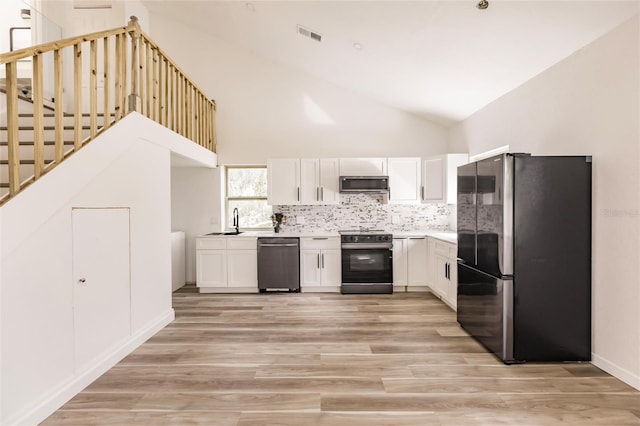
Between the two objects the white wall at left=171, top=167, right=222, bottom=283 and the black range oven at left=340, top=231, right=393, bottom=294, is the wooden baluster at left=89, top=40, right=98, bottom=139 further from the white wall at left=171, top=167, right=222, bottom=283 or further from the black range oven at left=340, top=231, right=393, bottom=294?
the black range oven at left=340, top=231, right=393, bottom=294

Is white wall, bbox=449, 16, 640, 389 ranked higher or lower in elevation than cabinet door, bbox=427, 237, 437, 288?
higher

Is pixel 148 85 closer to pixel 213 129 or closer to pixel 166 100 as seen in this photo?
pixel 166 100

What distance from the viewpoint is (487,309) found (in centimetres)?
320

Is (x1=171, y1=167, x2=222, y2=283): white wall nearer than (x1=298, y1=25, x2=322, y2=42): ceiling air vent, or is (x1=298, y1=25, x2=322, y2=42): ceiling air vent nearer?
(x1=298, y1=25, x2=322, y2=42): ceiling air vent

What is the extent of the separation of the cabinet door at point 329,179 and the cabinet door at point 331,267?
0.86 metres

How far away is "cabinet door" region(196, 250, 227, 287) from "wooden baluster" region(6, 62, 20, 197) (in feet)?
11.2

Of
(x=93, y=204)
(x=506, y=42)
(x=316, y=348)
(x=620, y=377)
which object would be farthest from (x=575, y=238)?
(x=93, y=204)

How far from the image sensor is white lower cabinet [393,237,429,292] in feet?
17.7

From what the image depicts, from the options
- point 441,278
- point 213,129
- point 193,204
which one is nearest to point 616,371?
point 441,278

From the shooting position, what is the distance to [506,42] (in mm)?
3168

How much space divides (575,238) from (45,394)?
13.4ft

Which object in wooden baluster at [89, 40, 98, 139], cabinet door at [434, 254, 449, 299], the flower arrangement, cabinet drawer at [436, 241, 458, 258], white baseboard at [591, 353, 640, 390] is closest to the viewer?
white baseboard at [591, 353, 640, 390]

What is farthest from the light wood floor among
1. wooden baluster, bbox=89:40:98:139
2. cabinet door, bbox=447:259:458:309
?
wooden baluster, bbox=89:40:98:139

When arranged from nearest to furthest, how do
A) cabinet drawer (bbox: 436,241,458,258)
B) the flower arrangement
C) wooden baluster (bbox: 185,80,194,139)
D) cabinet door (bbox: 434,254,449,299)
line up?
cabinet drawer (bbox: 436,241,458,258) < cabinet door (bbox: 434,254,449,299) < wooden baluster (bbox: 185,80,194,139) < the flower arrangement
